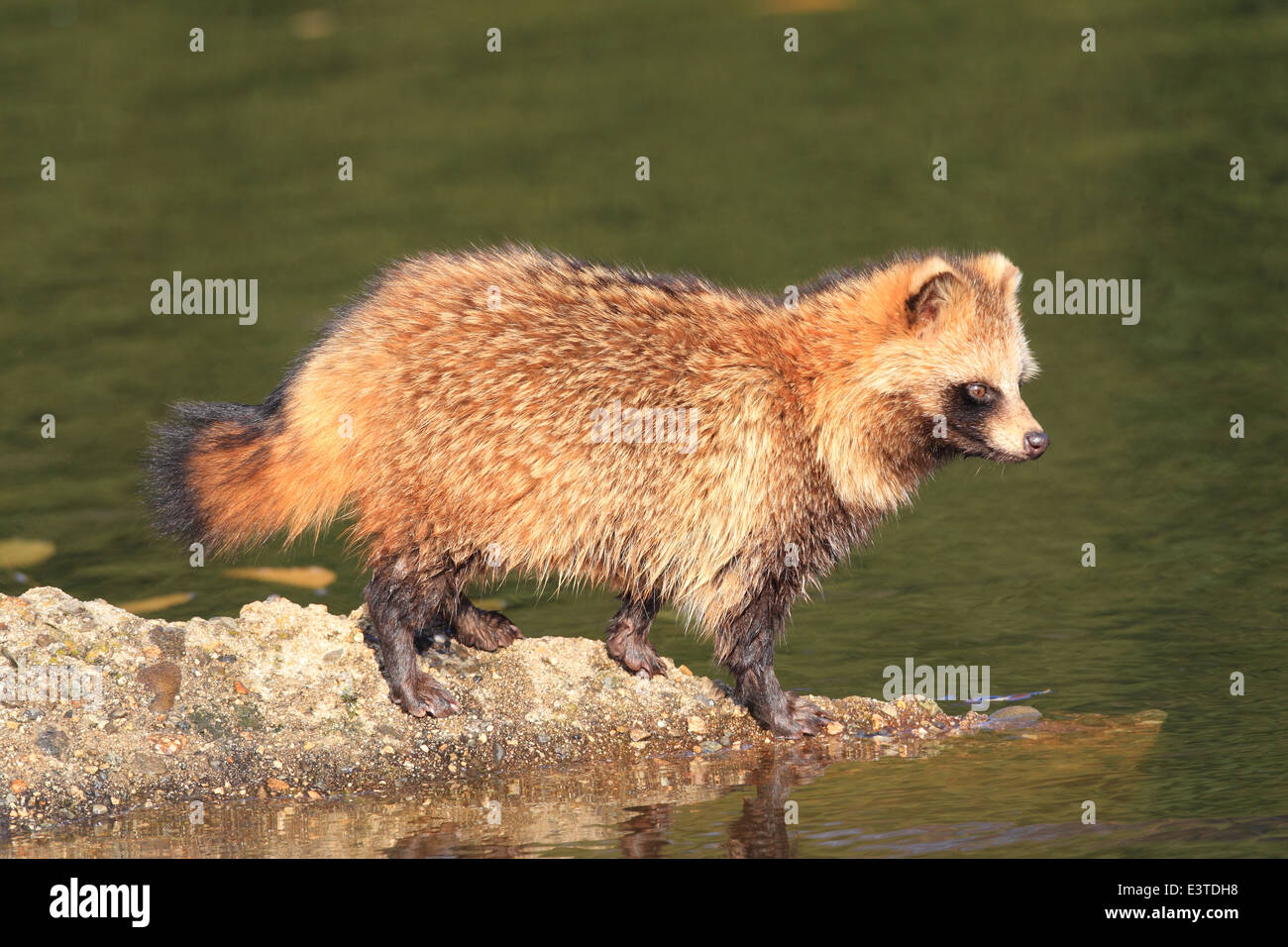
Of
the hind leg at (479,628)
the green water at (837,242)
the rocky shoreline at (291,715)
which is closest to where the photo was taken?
the rocky shoreline at (291,715)

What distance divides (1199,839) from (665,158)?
15.9 metres

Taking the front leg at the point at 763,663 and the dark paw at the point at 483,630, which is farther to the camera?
the dark paw at the point at 483,630

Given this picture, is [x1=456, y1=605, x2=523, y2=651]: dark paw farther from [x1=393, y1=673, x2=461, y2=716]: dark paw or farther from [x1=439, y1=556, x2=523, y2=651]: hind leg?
[x1=393, y1=673, x2=461, y2=716]: dark paw

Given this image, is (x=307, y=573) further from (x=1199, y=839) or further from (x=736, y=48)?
(x=736, y=48)

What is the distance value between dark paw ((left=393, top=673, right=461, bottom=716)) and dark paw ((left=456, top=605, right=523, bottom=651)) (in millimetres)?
726

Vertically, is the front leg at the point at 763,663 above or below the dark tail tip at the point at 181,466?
below

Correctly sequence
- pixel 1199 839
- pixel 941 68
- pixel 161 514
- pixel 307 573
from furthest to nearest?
pixel 941 68
pixel 307 573
pixel 161 514
pixel 1199 839

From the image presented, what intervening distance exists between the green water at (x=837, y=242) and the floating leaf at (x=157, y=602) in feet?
0.35

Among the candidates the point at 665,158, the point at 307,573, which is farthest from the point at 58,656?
the point at 665,158

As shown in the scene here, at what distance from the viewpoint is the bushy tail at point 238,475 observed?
10508 millimetres

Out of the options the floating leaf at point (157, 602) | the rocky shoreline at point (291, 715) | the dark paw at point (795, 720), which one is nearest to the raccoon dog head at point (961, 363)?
the rocky shoreline at point (291, 715)

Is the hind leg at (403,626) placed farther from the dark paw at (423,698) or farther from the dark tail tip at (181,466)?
the dark tail tip at (181,466)

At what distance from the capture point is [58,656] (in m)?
10.0

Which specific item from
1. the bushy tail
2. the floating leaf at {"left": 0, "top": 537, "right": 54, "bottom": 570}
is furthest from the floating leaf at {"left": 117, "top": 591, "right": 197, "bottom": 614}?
the bushy tail
